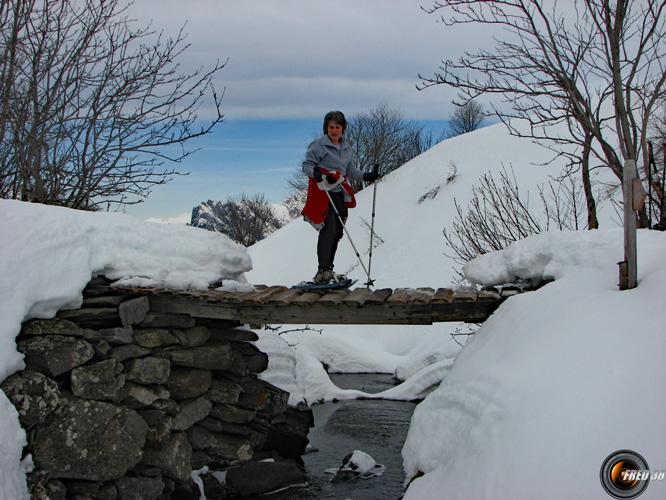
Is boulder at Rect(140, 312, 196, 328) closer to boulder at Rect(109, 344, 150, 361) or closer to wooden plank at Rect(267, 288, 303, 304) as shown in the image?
boulder at Rect(109, 344, 150, 361)

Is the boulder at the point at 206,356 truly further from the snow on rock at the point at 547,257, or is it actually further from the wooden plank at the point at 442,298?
the snow on rock at the point at 547,257

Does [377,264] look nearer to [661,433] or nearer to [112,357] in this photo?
[112,357]

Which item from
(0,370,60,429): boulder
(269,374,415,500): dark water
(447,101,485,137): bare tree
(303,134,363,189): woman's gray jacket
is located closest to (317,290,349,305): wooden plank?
(303,134,363,189): woman's gray jacket

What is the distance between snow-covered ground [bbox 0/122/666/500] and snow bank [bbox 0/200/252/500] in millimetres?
10

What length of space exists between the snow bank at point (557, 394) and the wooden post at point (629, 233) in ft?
0.24

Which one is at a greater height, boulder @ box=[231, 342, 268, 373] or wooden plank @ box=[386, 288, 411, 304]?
wooden plank @ box=[386, 288, 411, 304]

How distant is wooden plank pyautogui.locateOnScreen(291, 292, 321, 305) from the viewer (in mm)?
5613

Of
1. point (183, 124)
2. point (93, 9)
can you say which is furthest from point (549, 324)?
point (93, 9)

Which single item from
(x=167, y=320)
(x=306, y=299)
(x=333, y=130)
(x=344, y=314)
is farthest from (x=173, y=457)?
(x=333, y=130)

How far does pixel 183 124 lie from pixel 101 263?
142 inches

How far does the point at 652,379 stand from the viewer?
3.37m

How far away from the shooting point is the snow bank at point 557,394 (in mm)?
3152

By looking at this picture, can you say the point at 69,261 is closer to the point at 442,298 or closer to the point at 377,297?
the point at 377,297

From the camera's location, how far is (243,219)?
37.3 metres
